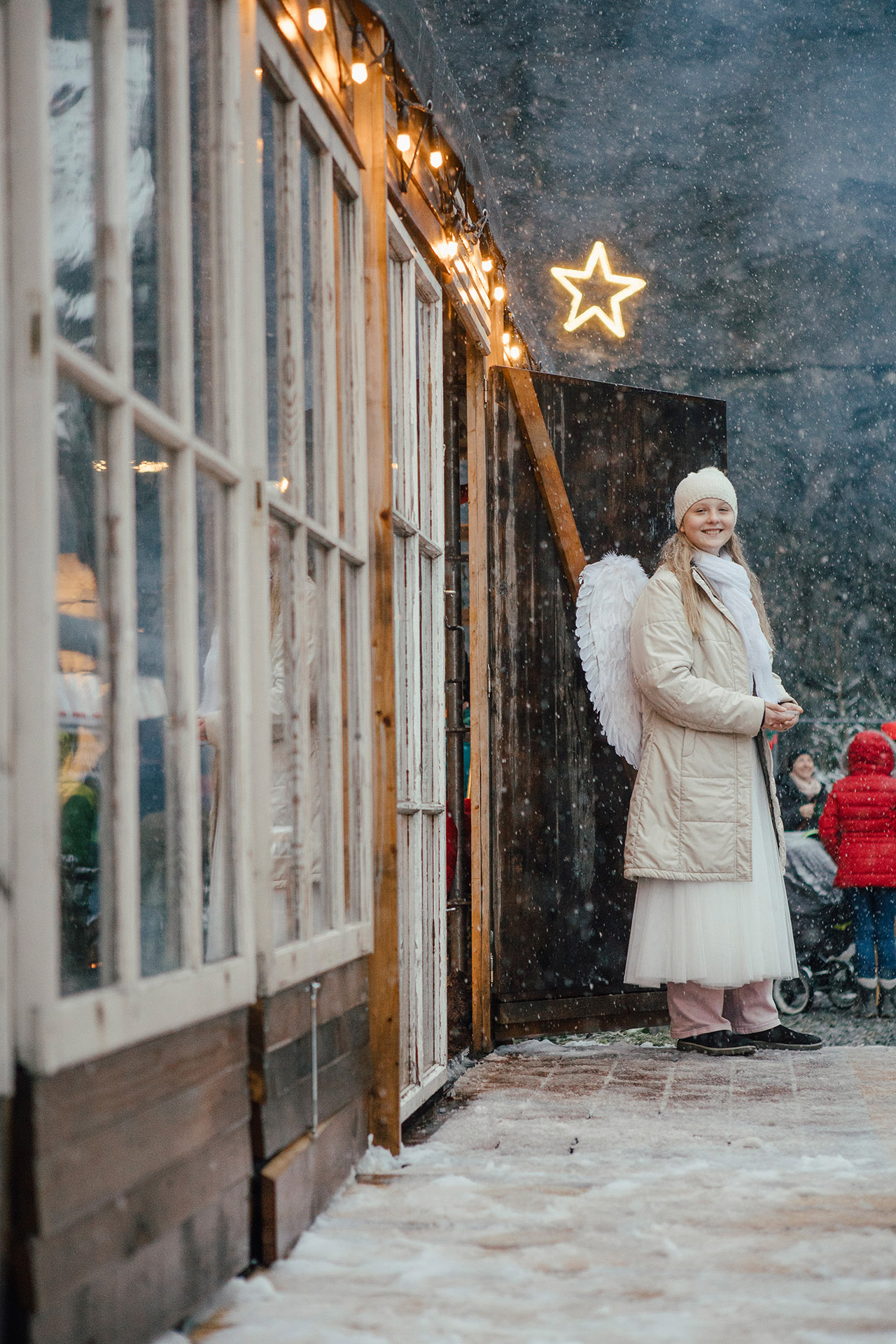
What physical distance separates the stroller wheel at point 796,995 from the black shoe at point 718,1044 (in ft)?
8.49

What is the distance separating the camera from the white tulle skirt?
4.38 meters

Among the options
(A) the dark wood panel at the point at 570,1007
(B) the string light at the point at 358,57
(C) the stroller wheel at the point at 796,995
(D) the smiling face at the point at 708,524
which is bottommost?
A: (C) the stroller wheel at the point at 796,995

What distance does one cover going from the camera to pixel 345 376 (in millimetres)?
3039

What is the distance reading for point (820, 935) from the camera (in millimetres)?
7395

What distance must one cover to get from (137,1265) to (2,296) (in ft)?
3.90

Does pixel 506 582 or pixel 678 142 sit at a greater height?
pixel 678 142

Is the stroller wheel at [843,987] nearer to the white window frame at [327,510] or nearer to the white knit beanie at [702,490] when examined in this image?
the white knit beanie at [702,490]

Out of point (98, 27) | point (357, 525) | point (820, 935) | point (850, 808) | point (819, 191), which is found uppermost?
point (819, 191)

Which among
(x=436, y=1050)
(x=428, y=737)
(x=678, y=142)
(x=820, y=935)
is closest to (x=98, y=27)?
(x=428, y=737)

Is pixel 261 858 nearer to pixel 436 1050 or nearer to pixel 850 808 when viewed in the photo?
pixel 436 1050

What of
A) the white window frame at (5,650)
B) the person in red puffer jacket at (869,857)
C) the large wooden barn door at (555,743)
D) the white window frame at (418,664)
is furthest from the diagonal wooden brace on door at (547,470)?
the white window frame at (5,650)

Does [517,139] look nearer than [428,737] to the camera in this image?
No

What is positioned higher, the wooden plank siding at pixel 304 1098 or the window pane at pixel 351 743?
the window pane at pixel 351 743

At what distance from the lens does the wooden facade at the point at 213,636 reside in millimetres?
1553
